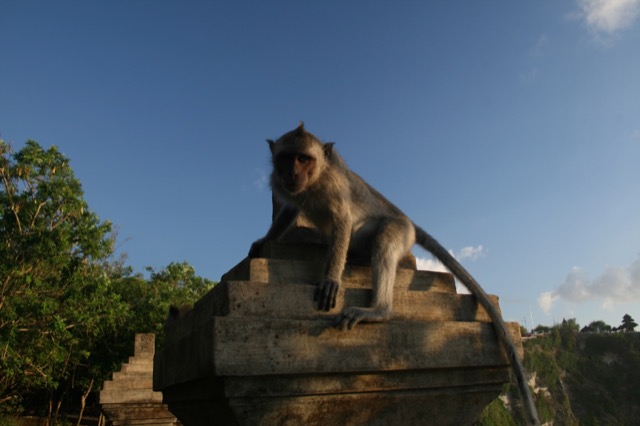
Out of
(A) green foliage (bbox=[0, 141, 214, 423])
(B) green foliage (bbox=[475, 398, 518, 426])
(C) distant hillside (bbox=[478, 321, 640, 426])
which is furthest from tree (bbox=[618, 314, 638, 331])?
(A) green foliage (bbox=[0, 141, 214, 423])

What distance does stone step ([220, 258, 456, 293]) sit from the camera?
13.3 ft

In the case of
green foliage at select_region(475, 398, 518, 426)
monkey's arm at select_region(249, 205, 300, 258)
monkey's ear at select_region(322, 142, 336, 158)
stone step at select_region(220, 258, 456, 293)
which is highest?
monkey's ear at select_region(322, 142, 336, 158)

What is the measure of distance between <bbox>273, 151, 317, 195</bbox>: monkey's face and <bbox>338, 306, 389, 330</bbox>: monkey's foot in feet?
4.68

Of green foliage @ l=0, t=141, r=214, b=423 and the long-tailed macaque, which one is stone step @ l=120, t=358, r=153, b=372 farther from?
green foliage @ l=0, t=141, r=214, b=423

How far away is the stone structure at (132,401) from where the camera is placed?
9560 millimetres

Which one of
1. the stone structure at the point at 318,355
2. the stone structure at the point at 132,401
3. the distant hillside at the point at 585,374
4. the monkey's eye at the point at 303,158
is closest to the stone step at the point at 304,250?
the stone structure at the point at 318,355

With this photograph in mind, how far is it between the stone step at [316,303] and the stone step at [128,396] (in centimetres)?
702

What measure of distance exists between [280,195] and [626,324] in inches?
5731

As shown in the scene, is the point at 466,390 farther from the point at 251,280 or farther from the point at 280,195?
the point at 280,195

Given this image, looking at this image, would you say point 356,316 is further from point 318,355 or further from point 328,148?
point 328,148

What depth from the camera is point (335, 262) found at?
4.29m

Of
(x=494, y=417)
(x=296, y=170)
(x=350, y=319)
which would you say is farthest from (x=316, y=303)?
(x=494, y=417)

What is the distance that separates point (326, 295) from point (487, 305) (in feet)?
5.77

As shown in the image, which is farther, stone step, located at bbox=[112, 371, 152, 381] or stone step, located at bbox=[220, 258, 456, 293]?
stone step, located at bbox=[112, 371, 152, 381]
